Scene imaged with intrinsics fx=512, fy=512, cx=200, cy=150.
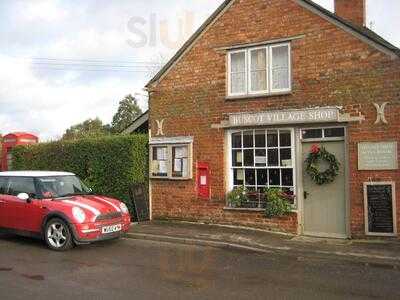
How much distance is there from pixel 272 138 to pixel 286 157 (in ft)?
2.02

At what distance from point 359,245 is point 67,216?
624 centimetres

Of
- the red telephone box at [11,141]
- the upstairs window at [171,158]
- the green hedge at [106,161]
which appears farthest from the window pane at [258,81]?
the red telephone box at [11,141]

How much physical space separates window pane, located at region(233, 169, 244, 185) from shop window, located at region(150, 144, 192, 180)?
1.29 meters

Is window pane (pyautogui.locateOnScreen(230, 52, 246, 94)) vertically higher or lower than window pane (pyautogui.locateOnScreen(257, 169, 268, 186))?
higher

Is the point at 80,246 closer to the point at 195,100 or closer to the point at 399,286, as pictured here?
the point at 195,100

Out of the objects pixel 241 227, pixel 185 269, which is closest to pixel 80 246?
pixel 185 269

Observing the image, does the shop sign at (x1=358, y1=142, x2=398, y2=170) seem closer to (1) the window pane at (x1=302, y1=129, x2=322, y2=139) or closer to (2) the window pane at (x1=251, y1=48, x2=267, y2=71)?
(1) the window pane at (x1=302, y1=129, x2=322, y2=139)

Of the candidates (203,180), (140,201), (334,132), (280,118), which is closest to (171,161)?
(203,180)

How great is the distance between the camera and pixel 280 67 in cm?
1302

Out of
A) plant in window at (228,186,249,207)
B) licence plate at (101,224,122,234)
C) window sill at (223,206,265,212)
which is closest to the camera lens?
licence plate at (101,224,122,234)

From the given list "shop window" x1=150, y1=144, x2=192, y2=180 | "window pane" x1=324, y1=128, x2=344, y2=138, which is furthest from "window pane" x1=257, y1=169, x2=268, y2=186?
"shop window" x1=150, y1=144, x2=192, y2=180

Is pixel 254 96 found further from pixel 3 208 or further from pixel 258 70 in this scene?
pixel 3 208

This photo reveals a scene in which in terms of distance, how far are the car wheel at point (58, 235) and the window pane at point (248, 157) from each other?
5.08 metres

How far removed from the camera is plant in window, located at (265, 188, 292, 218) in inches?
497
